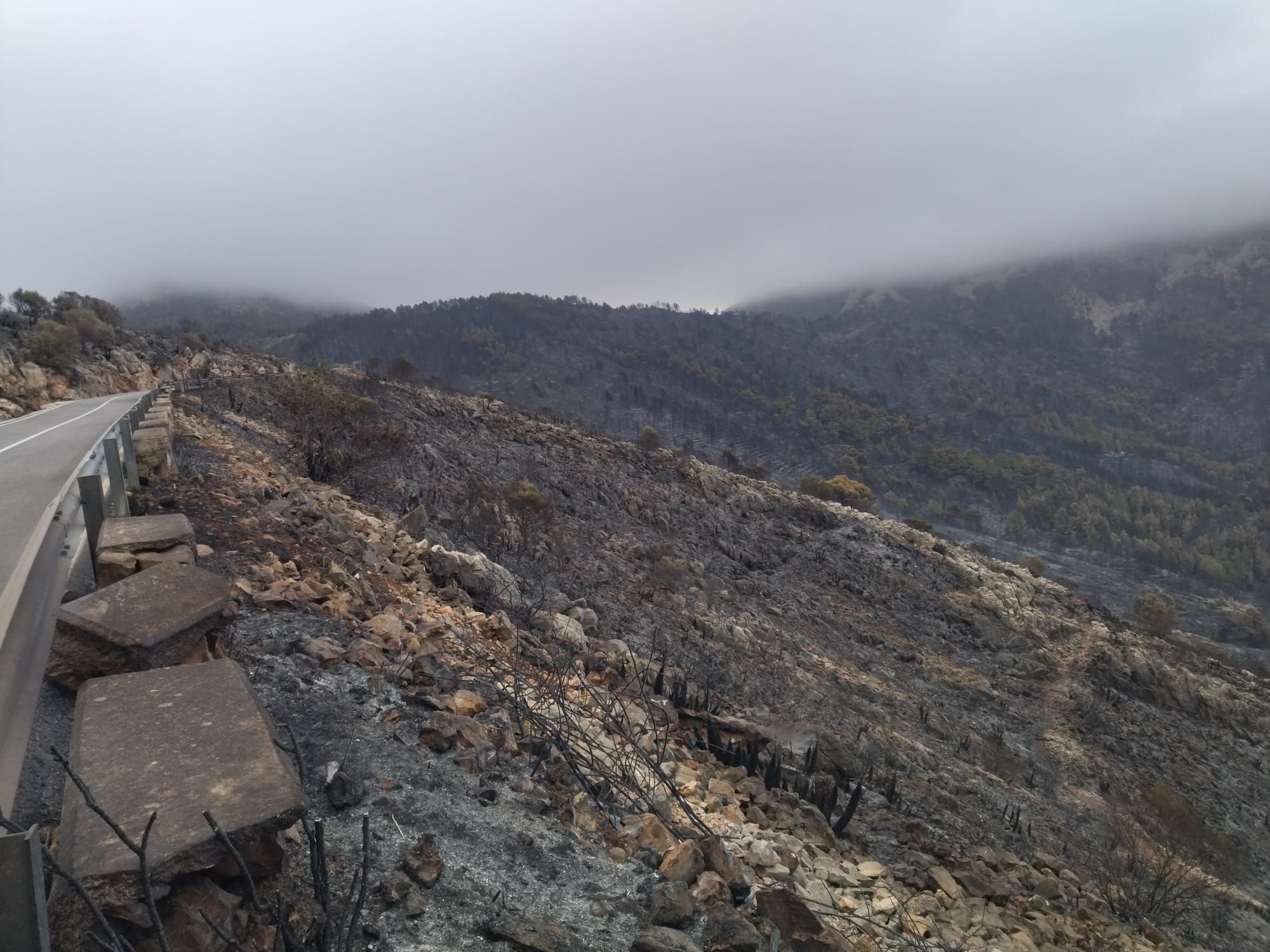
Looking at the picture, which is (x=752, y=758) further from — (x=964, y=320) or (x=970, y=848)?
(x=964, y=320)

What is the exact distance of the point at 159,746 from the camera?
2.51m

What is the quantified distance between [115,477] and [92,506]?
837 mm

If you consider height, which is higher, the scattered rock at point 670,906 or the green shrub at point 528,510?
the scattered rock at point 670,906

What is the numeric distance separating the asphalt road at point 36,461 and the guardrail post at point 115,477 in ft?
0.86

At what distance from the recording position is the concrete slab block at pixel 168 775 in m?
2.02

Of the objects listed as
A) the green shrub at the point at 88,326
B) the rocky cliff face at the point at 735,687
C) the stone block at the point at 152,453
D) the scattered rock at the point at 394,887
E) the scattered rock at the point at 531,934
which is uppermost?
the green shrub at the point at 88,326

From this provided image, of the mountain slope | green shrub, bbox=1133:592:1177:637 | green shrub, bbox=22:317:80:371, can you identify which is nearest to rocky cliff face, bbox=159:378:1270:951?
green shrub, bbox=22:317:80:371

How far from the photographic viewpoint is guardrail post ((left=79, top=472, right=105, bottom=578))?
465 cm

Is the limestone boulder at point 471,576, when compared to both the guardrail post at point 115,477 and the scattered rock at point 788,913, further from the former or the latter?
the scattered rock at point 788,913

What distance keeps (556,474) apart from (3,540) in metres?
20.1

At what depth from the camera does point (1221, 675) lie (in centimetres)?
2952

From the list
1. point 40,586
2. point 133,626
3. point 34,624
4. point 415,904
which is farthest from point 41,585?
point 415,904

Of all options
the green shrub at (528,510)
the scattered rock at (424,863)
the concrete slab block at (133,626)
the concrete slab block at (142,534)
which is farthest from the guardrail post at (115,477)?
the green shrub at (528,510)

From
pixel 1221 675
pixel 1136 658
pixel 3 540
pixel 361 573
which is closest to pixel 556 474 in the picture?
pixel 361 573
